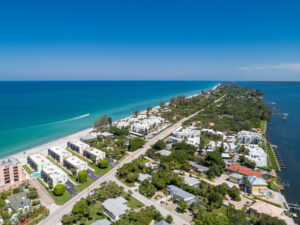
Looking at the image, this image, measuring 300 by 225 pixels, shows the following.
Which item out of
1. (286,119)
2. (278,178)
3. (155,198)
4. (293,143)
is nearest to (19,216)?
(155,198)

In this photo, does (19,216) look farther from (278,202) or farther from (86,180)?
(278,202)

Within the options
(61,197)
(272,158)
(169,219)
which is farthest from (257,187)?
(61,197)

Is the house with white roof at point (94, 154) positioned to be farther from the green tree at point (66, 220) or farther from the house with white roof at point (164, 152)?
the green tree at point (66, 220)

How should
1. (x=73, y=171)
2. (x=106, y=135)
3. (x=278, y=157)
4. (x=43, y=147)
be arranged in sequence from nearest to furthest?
(x=73, y=171), (x=278, y=157), (x=43, y=147), (x=106, y=135)

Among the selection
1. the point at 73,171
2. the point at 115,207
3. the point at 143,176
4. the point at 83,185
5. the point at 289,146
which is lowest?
the point at 289,146

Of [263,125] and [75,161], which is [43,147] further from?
[263,125]

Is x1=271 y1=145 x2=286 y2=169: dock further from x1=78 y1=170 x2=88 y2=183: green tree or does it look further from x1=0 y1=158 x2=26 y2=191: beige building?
x1=0 y1=158 x2=26 y2=191: beige building

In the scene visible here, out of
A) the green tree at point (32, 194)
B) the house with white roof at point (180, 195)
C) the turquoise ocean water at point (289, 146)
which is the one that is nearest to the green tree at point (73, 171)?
the green tree at point (32, 194)
